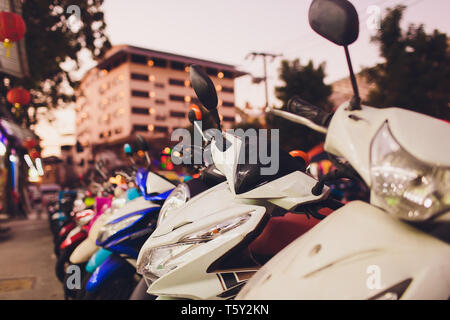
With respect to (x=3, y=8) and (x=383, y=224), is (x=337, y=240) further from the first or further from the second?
(x=3, y=8)

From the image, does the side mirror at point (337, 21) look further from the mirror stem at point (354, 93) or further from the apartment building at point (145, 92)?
the apartment building at point (145, 92)

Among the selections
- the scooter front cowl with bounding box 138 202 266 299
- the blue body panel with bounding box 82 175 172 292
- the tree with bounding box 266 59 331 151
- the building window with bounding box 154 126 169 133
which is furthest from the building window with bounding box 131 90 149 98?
the scooter front cowl with bounding box 138 202 266 299

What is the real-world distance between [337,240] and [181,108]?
2330 inches

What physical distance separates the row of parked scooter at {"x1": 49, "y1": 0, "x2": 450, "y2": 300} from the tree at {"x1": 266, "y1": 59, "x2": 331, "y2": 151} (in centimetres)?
2001

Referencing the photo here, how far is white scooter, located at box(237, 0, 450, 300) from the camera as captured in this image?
34.7 inches

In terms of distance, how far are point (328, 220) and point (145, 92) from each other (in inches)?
2245

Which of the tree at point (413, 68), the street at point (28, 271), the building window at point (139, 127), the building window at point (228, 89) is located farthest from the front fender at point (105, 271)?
the building window at point (228, 89)

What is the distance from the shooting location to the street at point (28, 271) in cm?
441

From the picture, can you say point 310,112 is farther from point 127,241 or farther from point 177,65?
point 177,65

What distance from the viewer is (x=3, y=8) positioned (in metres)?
6.78

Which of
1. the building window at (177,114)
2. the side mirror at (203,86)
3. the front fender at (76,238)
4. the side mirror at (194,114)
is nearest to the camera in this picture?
the side mirror at (203,86)

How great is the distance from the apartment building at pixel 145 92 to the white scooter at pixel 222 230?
4952 cm

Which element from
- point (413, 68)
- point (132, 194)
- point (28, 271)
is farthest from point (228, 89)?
point (132, 194)
